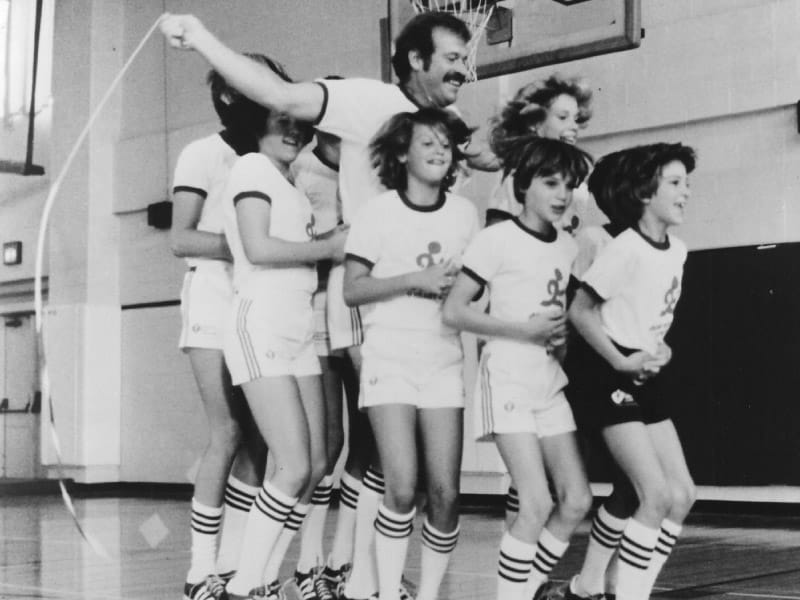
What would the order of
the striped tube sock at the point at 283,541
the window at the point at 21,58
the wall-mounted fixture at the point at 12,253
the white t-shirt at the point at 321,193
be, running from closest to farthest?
the striped tube sock at the point at 283,541 → the white t-shirt at the point at 321,193 → the window at the point at 21,58 → the wall-mounted fixture at the point at 12,253

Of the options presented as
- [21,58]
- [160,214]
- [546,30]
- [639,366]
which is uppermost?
[21,58]

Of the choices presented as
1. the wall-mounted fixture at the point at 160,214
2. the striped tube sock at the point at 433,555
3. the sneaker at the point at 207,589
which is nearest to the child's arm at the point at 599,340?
the striped tube sock at the point at 433,555

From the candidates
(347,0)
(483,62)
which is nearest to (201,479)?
(483,62)

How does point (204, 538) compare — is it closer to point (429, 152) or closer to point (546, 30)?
point (429, 152)

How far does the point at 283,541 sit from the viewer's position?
3.71 metres

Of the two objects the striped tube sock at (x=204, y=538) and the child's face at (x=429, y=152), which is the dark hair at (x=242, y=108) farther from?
the striped tube sock at (x=204, y=538)

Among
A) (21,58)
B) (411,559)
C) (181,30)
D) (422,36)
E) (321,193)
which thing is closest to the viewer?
(181,30)

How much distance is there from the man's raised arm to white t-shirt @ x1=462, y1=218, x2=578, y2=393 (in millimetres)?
654

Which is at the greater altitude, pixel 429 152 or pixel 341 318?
pixel 429 152

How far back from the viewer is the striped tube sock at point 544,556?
351 cm

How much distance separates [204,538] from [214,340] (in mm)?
630

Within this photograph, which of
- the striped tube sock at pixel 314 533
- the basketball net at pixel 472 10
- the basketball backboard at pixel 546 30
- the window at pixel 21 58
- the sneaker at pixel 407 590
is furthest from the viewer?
the window at pixel 21 58

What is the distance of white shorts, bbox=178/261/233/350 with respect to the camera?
3854 mm

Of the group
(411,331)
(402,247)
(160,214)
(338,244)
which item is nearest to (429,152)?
(402,247)
